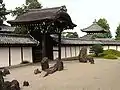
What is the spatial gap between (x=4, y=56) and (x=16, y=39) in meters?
3.36

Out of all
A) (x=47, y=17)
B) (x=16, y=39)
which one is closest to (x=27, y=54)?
(x=16, y=39)

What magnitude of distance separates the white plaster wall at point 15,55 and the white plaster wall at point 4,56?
0.84m

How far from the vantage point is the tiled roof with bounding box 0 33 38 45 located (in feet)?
95.9

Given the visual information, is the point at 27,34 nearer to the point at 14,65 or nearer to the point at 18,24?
the point at 18,24

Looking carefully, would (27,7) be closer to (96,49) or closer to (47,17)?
(96,49)

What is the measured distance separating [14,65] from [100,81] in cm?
1354

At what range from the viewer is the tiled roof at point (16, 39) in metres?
29.2

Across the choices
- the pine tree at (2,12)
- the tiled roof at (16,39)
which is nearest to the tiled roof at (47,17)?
the tiled roof at (16,39)

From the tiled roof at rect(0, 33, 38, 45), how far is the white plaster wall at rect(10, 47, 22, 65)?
702 mm

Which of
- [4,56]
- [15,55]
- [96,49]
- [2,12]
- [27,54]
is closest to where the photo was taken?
[4,56]

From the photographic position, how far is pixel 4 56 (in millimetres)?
28594

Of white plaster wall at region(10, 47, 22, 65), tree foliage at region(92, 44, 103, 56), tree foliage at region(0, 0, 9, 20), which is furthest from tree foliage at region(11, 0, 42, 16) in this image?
white plaster wall at region(10, 47, 22, 65)

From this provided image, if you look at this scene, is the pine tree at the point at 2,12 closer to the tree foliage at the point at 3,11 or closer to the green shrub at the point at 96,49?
the tree foliage at the point at 3,11

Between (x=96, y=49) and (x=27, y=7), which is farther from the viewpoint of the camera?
(x=27, y=7)
